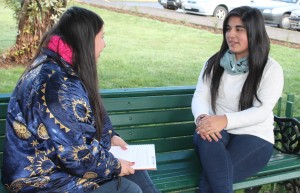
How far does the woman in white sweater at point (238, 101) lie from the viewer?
3246 mm

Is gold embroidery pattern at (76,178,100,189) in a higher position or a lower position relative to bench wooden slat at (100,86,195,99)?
lower

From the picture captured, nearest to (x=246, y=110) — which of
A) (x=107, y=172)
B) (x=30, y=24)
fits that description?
(x=107, y=172)

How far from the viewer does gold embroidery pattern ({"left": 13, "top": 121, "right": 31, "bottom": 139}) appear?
2.27 meters

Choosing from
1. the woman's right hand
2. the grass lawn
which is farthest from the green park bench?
the grass lawn

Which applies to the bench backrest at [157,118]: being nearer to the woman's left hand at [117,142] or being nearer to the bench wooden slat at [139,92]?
the bench wooden slat at [139,92]

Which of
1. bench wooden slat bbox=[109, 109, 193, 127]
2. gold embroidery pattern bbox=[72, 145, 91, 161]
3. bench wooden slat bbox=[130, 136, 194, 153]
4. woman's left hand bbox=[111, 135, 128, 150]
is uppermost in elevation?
gold embroidery pattern bbox=[72, 145, 91, 161]

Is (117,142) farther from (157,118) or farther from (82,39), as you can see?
(82,39)

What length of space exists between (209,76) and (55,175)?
1692 millimetres

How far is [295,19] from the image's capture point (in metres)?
15.5

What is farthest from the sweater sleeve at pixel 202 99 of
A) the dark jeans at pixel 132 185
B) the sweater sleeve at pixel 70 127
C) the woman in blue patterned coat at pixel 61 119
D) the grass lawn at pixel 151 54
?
the grass lawn at pixel 151 54

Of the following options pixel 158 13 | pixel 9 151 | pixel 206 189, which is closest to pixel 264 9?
pixel 158 13

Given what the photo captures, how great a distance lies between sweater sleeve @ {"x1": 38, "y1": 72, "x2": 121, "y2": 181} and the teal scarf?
1455 millimetres

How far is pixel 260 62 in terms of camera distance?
11.4 feet

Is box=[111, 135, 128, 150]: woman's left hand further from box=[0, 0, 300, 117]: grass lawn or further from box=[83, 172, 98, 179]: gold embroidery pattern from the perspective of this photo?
box=[0, 0, 300, 117]: grass lawn
